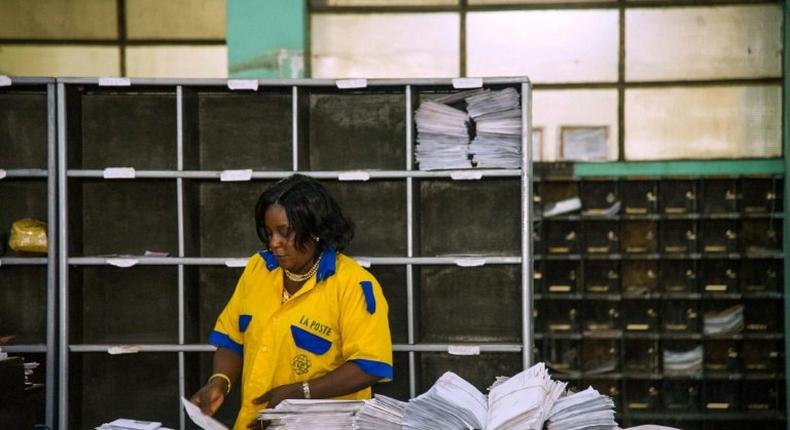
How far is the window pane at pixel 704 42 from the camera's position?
19.4 ft

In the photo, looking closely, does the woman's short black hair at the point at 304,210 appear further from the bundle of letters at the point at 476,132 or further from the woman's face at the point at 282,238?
the bundle of letters at the point at 476,132

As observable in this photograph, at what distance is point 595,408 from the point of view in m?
1.53

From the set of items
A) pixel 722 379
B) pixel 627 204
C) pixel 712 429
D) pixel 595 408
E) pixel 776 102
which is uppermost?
pixel 776 102

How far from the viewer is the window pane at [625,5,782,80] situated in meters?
5.91

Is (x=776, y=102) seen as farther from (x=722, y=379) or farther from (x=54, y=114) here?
(x=54, y=114)

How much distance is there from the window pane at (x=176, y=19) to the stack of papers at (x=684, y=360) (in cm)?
414

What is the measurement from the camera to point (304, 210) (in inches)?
78.3

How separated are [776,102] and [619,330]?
6.92 feet

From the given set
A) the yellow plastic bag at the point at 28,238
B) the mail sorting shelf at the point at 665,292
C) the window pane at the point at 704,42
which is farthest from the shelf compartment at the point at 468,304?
the window pane at the point at 704,42

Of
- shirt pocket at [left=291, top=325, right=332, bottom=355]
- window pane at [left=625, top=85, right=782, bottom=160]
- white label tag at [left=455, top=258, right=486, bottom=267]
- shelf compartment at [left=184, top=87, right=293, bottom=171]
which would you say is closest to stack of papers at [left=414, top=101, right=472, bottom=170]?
white label tag at [left=455, top=258, right=486, bottom=267]

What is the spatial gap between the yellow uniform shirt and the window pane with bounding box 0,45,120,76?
468cm

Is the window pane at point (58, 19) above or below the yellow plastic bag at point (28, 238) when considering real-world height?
above

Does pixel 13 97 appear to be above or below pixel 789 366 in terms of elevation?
above

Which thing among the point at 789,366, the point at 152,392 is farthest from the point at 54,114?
the point at 789,366
